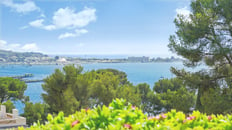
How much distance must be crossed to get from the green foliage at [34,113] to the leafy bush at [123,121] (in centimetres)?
1249

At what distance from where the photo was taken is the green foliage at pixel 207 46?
837cm

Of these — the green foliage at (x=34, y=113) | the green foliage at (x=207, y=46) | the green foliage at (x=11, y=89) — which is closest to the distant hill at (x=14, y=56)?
the green foliage at (x=11, y=89)

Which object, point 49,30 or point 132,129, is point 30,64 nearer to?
point 49,30

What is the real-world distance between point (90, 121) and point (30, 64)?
5814 centimetres

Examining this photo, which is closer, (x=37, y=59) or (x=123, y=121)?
(x=123, y=121)

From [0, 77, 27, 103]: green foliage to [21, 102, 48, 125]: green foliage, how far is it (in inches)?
127

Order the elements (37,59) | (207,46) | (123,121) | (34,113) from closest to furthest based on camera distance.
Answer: (123,121) → (207,46) → (34,113) → (37,59)

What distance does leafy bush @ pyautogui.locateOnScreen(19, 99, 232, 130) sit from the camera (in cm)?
155

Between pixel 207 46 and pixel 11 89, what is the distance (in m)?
13.8

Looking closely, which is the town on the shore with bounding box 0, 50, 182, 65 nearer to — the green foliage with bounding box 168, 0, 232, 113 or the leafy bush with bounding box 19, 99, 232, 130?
the green foliage with bounding box 168, 0, 232, 113

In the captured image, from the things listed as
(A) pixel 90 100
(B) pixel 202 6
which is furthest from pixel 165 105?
(B) pixel 202 6

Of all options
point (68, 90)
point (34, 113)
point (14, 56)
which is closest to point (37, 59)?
point (14, 56)

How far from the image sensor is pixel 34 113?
568 inches

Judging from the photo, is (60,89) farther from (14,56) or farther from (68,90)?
(14,56)
